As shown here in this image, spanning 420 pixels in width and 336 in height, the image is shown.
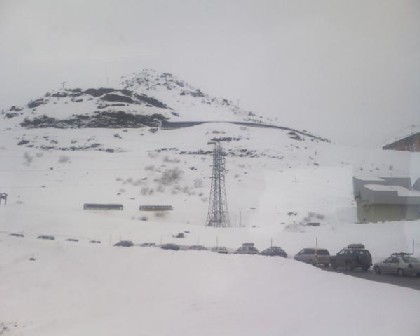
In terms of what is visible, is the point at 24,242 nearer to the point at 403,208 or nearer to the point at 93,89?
the point at 403,208

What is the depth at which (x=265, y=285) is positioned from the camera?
1342 centimetres

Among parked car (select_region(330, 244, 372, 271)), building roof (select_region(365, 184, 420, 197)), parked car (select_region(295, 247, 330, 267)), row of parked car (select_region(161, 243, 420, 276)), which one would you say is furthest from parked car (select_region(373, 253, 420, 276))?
building roof (select_region(365, 184, 420, 197))

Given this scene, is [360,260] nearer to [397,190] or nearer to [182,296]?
[182,296]

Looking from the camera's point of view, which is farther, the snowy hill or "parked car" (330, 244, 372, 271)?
"parked car" (330, 244, 372, 271)

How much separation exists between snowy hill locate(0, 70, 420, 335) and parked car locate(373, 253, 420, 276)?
468cm

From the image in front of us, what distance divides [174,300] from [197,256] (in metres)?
4.53

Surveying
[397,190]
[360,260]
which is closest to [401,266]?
[360,260]

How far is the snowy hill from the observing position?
36.9ft

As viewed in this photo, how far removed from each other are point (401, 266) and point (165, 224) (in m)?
31.9

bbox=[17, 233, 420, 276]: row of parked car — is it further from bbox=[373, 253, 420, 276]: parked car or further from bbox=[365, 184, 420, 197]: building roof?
bbox=[365, 184, 420, 197]: building roof

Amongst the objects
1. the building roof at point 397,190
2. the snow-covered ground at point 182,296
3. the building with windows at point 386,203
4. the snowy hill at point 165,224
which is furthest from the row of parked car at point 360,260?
the building roof at point 397,190

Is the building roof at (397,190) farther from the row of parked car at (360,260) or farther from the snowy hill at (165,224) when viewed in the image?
the row of parked car at (360,260)

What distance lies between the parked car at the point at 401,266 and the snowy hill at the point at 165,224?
15.4 feet

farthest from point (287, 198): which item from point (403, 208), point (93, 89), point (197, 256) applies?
point (93, 89)
